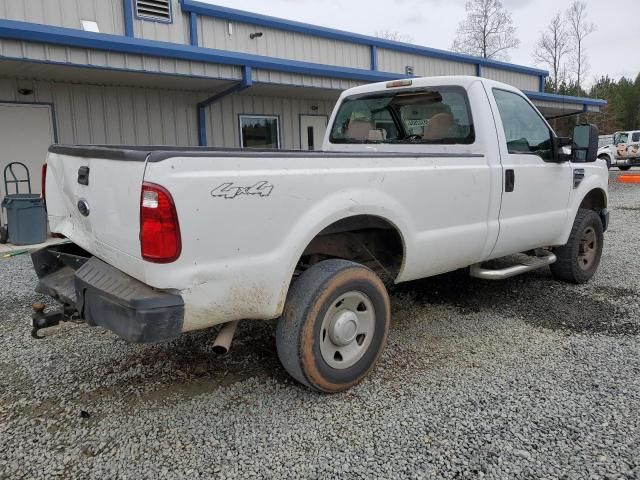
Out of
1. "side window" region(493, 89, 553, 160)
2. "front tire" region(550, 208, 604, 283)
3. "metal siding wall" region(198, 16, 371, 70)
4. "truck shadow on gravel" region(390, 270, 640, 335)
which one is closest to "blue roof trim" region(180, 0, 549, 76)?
"metal siding wall" region(198, 16, 371, 70)

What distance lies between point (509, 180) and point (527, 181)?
314mm

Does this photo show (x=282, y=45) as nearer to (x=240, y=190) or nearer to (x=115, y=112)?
(x=115, y=112)

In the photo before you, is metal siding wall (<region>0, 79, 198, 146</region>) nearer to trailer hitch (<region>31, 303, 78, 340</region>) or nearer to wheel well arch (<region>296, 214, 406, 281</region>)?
trailer hitch (<region>31, 303, 78, 340</region>)

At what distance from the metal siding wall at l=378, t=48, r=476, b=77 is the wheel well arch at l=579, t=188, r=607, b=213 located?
1117 centimetres

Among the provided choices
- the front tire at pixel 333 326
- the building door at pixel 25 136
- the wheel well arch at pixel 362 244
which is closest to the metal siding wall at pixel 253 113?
the building door at pixel 25 136

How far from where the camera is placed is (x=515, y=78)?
2075 cm

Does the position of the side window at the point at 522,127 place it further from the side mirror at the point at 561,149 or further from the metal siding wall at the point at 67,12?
the metal siding wall at the point at 67,12

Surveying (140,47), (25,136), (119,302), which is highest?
(140,47)

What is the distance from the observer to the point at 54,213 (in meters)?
3.66

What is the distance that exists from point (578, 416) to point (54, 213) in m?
3.62

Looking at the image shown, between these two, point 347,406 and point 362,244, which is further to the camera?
point 362,244

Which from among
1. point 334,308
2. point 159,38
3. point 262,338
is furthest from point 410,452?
point 159,38

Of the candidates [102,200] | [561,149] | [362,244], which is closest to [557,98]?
[561,149]

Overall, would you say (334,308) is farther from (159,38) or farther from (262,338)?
(159,38)
